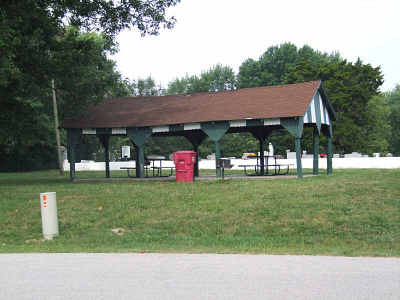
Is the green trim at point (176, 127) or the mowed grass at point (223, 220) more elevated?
the green trim at point (176, 127)

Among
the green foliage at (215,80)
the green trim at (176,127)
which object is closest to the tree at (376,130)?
the green foliage at (215,80)

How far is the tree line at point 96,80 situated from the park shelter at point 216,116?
1318 mm

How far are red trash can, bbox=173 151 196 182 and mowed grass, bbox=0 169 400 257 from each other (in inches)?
124

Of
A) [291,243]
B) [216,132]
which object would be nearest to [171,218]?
[291,243]

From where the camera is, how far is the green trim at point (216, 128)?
21.4 meters

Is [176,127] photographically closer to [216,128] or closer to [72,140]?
[216,128]

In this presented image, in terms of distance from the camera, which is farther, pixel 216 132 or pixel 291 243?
pixel 216 132

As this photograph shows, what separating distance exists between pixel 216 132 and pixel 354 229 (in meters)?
11.4

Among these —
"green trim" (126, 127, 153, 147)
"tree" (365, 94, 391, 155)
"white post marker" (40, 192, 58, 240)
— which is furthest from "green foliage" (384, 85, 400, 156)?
"white post marker" (40, 192, 58, 240)

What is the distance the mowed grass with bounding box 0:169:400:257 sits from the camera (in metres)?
9.80

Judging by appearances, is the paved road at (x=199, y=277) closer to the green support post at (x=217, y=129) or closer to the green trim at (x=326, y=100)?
the green support post at (x=217, y=129)

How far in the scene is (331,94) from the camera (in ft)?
150

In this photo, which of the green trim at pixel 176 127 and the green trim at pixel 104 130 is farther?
the green trim at pixel 104 130

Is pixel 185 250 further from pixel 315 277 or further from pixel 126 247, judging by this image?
pixel 315 277
